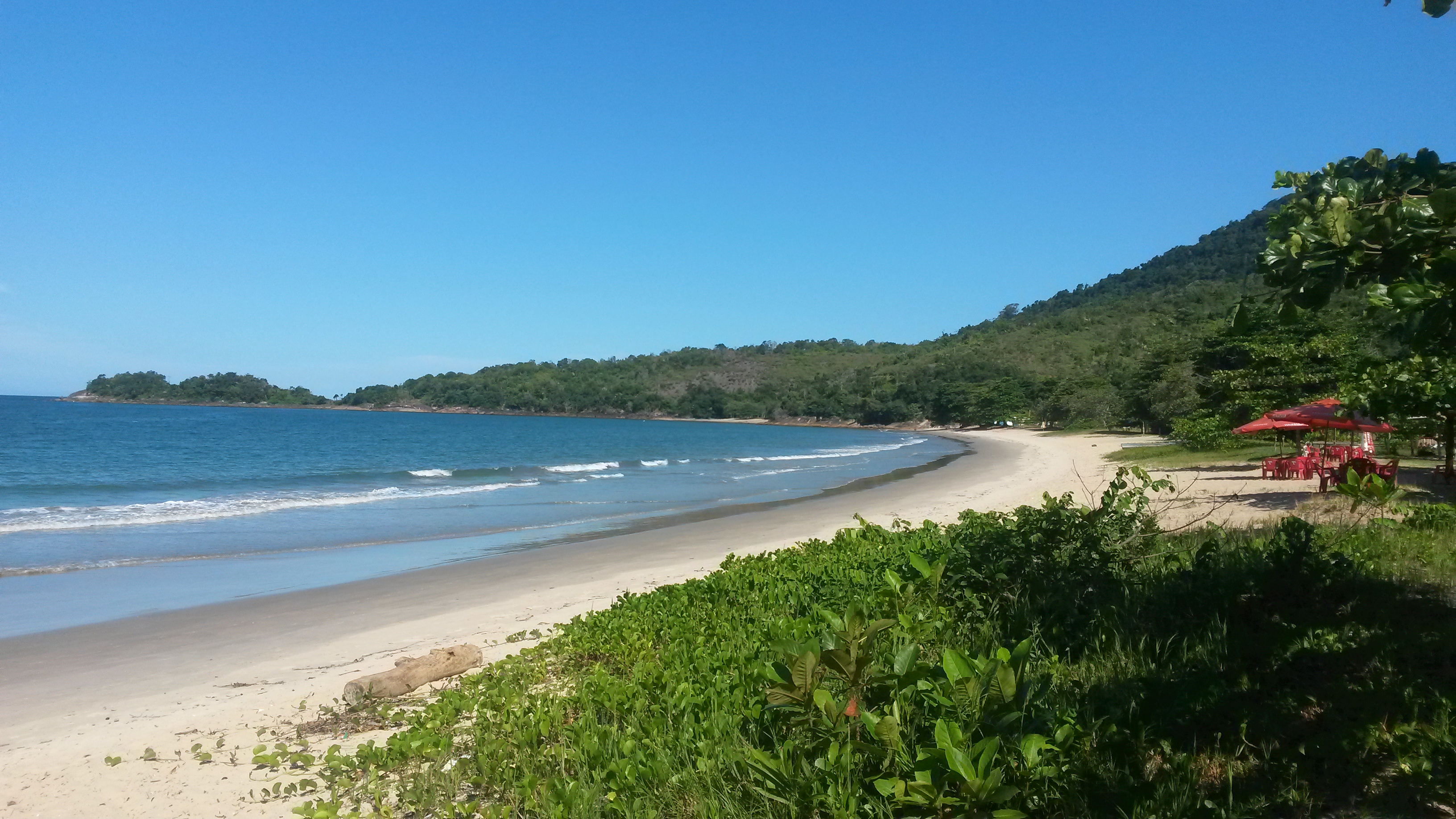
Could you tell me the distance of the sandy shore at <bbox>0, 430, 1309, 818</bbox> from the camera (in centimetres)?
521

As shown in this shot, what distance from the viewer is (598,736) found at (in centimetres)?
414

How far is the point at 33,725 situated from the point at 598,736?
553 centimetres

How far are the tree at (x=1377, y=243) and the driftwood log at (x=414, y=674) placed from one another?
18.3 feet

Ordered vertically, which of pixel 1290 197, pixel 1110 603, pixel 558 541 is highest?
pixel 1290 197

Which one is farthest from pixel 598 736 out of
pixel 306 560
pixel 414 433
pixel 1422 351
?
pixel 414 433

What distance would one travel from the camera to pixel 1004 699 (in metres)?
3.16

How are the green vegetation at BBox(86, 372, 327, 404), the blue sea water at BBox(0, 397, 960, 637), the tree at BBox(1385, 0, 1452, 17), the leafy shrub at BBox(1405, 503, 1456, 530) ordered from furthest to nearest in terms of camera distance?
1. the green vegetation at BBox(86, 372, 327, 404)
2. the blue sea water at BBox(0, 397, 960, 637)
3. the leafy shrub at BBox(1405, 503, 1456, 530)
4. the tree at BBox(1385, 0, 1452, 17)

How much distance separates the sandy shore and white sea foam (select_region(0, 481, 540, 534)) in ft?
36.0

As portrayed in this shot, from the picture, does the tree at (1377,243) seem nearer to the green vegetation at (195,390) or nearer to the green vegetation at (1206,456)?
the green vegetation at (1206,456)

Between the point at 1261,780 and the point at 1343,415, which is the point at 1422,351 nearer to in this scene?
the point at 1261,780

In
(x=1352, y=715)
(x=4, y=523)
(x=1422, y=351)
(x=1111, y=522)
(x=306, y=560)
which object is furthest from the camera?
(x=4, y=523)

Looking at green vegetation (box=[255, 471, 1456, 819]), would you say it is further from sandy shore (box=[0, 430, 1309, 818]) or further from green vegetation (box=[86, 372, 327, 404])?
green vegetation (box=[86, 372, 327, 404])

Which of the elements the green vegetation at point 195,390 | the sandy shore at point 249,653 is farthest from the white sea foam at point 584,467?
the green vegetation at point 195,390

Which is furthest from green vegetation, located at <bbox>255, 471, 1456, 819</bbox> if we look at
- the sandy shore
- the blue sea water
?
the blue sea water
